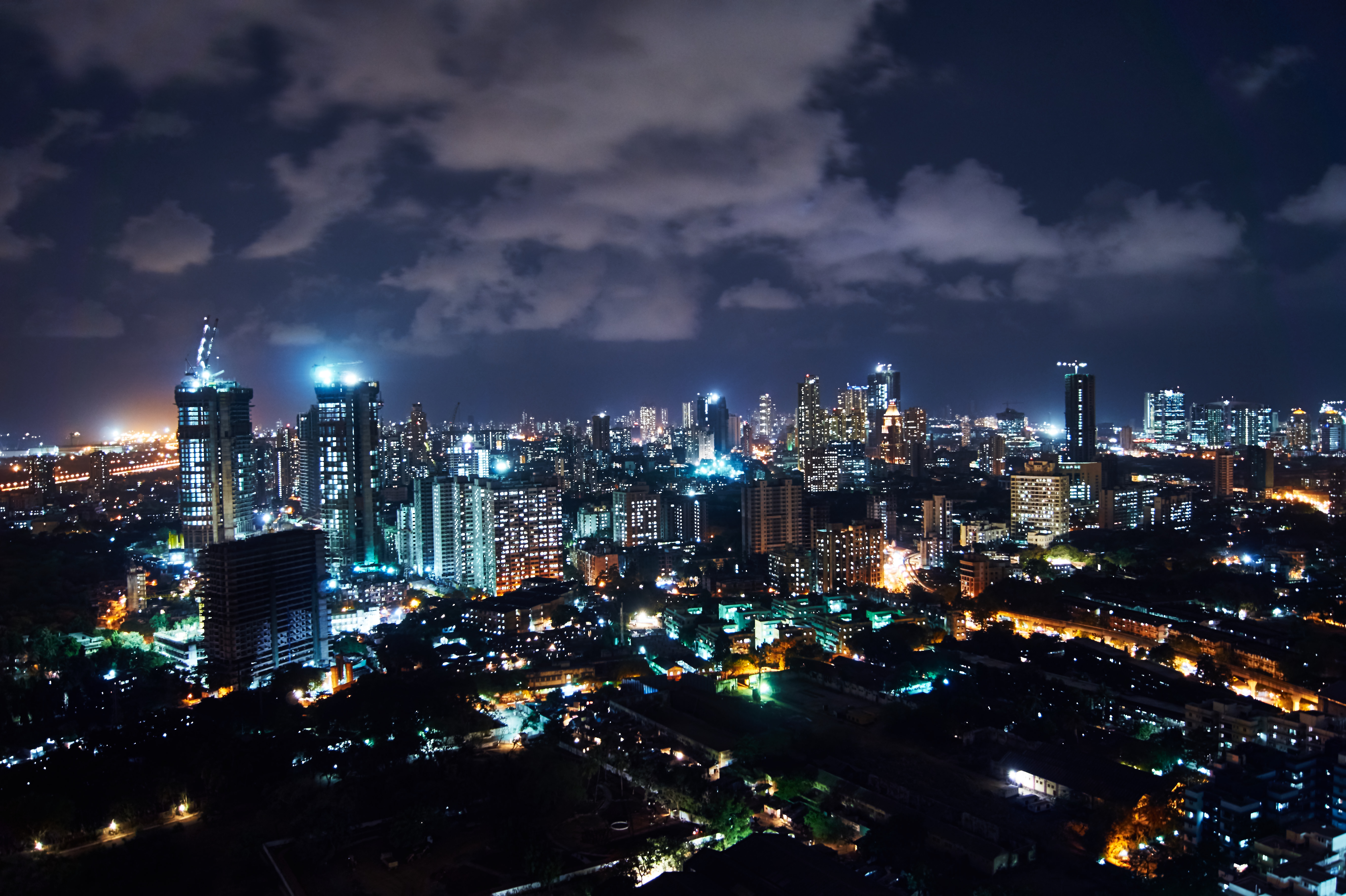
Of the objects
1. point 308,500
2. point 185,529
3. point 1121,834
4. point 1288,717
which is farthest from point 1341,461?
point 185,529

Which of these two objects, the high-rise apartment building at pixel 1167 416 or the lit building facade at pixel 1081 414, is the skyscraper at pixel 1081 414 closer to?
the lit building facade at pixel 1081 414

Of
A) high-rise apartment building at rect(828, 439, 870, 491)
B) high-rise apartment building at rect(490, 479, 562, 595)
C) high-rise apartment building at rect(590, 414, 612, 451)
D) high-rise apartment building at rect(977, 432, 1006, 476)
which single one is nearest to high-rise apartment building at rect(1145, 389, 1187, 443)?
high-rise apartment building at rect(977, 432, 1006, 476)

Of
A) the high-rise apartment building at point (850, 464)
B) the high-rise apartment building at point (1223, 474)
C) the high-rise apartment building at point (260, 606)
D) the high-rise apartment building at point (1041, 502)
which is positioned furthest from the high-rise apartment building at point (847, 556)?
the high-rise apartment building at point (1223, 474)

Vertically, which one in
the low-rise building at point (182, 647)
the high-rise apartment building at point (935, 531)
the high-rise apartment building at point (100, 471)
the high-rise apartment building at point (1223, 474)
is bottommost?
the low-rise building at point (182, 647)

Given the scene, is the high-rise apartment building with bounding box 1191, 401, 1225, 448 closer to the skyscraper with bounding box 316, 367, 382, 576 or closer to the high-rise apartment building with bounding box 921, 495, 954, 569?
the high-rise apartment building with bounding box 921, 495, 954, 569

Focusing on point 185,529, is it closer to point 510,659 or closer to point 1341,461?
point 510,659

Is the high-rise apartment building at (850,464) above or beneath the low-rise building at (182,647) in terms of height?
above
